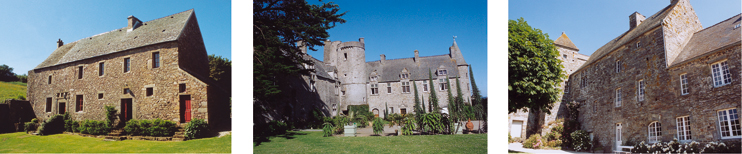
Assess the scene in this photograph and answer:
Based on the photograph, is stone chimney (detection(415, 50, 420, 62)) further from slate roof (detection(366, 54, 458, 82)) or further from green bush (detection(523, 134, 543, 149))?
green bush (detection(523, 134, 543, 149))

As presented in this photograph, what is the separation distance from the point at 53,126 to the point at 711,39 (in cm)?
1379

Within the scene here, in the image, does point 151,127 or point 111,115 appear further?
point 111,115

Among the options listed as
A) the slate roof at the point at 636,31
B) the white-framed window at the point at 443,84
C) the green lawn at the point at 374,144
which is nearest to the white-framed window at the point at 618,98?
the slate roof at the point at 636,31

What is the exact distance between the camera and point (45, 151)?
7.01 meters

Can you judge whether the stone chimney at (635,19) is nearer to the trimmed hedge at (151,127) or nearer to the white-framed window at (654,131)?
the white-framed window at (654,131)

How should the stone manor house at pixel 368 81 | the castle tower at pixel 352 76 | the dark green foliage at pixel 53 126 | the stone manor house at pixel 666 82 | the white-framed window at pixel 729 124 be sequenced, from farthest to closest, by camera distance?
the castle tower at pixel 352 76
the stone manor house at pixel 368 81
the dark green foliage at pixel 53 126
the stone manor house at pixel 666 82
the white-framed window at pixel 729 124

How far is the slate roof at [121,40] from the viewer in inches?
286

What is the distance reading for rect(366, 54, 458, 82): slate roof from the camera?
8.75 meters

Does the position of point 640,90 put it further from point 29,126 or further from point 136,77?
point 29,126

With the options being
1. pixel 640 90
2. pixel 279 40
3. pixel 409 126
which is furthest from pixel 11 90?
pixel 640 90

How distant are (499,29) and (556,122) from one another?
136 inches

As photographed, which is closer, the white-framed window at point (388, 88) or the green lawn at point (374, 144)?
the green lawn at point (374, 144)

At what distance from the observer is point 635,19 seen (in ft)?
21.2

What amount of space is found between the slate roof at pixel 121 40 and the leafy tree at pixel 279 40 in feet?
5.61
